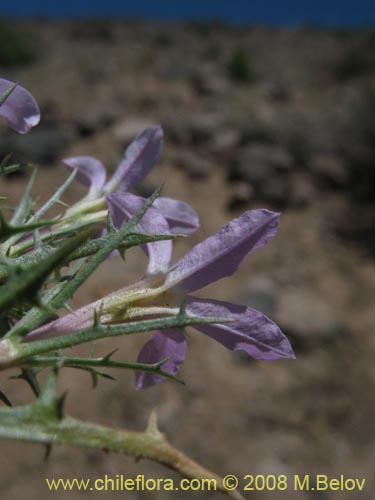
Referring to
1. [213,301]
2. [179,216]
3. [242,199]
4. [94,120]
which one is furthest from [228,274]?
[94,120]

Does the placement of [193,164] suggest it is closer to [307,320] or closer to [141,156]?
[307,320]

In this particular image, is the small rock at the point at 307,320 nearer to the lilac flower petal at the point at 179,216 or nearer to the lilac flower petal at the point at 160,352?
the lilac flower petal at the point at 179,216

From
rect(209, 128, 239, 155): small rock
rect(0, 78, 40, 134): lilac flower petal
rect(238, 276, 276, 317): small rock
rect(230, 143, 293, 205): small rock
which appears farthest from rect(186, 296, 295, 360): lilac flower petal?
rect(209, 128, 239, 155): small rock

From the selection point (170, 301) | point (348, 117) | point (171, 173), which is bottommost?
point (171, 173)

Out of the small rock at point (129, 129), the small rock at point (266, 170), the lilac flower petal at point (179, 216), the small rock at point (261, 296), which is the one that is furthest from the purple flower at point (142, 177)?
the small rock at point (129, 129)

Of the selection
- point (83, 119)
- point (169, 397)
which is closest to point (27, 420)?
point (169, 397)

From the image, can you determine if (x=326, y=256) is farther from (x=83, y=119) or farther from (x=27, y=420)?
(x=27, y=420)
